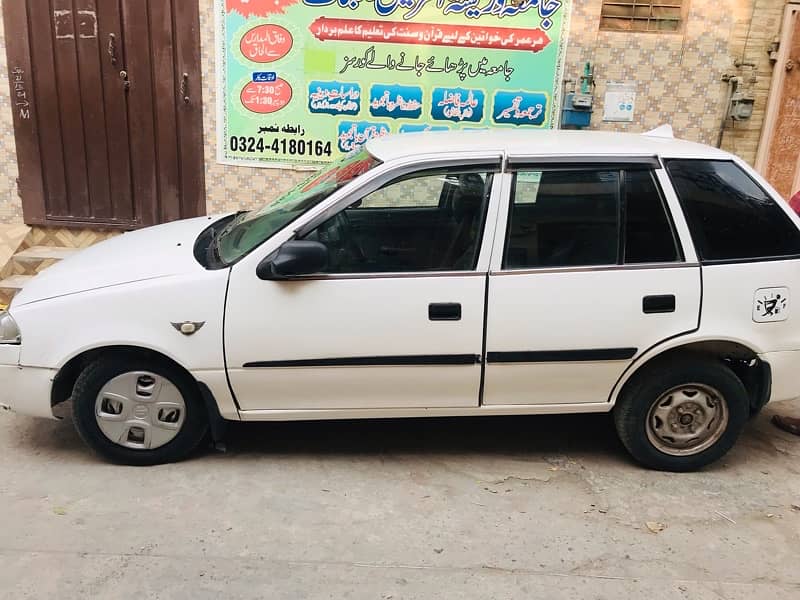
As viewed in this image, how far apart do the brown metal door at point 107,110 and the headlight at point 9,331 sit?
3.65 meters

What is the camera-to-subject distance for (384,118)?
21.9ft

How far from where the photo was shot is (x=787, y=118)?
6.67 meters

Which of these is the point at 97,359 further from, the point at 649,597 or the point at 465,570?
the point at 649,597

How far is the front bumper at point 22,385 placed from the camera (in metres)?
3.35

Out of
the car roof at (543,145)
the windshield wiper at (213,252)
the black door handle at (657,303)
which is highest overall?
the car roof at (543,145)

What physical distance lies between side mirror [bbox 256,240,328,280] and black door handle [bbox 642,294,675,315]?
1.64 meters

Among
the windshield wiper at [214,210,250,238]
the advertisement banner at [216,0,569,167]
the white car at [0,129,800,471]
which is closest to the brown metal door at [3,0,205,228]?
the advertisement banner at [216,0,569,167]

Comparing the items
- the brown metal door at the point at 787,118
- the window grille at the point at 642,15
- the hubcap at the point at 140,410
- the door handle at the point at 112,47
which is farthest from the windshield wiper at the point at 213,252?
the brown metal door at the point at 787,118

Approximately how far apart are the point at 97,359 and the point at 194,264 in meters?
0.69

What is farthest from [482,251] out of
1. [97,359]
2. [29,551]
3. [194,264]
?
[29,551]

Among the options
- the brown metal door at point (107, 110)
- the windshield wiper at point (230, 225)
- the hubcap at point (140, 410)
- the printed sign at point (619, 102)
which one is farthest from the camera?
the printed sign at point (619, 102)

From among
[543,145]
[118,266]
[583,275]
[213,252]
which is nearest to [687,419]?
[583,275]

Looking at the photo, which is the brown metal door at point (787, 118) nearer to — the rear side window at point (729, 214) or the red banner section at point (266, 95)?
the rear side window at point (729, 214)

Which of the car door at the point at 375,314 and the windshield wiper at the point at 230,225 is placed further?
the windshield wiper at the point at 230,225
